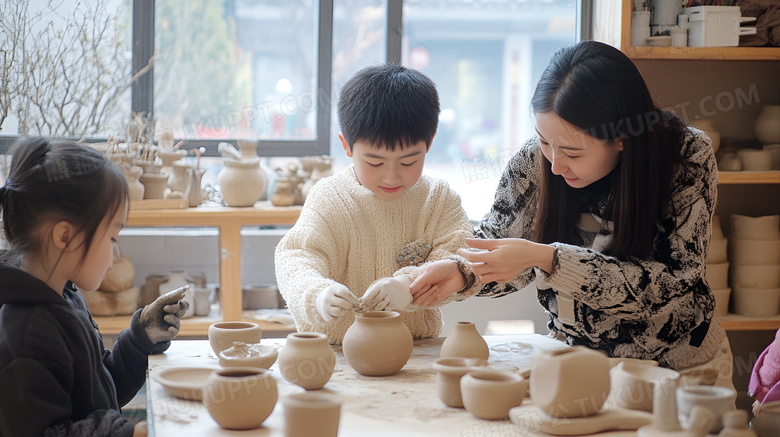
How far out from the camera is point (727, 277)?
3.21 meters

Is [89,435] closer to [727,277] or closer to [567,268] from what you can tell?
[567,268]

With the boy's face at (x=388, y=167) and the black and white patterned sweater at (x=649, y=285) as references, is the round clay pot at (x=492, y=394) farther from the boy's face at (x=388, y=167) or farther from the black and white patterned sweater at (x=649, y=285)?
the boy's face at (x=388, y=167)

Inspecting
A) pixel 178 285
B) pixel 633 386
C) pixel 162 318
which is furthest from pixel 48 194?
pixel 178 285

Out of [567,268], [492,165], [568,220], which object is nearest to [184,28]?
[492,165]

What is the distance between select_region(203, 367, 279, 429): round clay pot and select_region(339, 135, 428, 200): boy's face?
69 cm

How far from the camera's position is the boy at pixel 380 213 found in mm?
1724

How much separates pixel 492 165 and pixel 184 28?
5.45ft

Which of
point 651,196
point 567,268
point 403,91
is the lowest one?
point 567,268

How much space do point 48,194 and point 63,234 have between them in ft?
0.25

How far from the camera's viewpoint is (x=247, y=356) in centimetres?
145

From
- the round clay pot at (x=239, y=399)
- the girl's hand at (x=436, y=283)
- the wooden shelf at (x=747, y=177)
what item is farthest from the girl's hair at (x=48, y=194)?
the wooden shelf at (x=747, y=177)

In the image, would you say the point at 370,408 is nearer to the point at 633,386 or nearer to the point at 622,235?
the point at 633,386

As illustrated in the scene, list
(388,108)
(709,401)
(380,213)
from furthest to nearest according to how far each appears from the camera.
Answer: (380,213) → (388,108) → (709,401)

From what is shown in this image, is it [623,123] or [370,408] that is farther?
[623,123]
